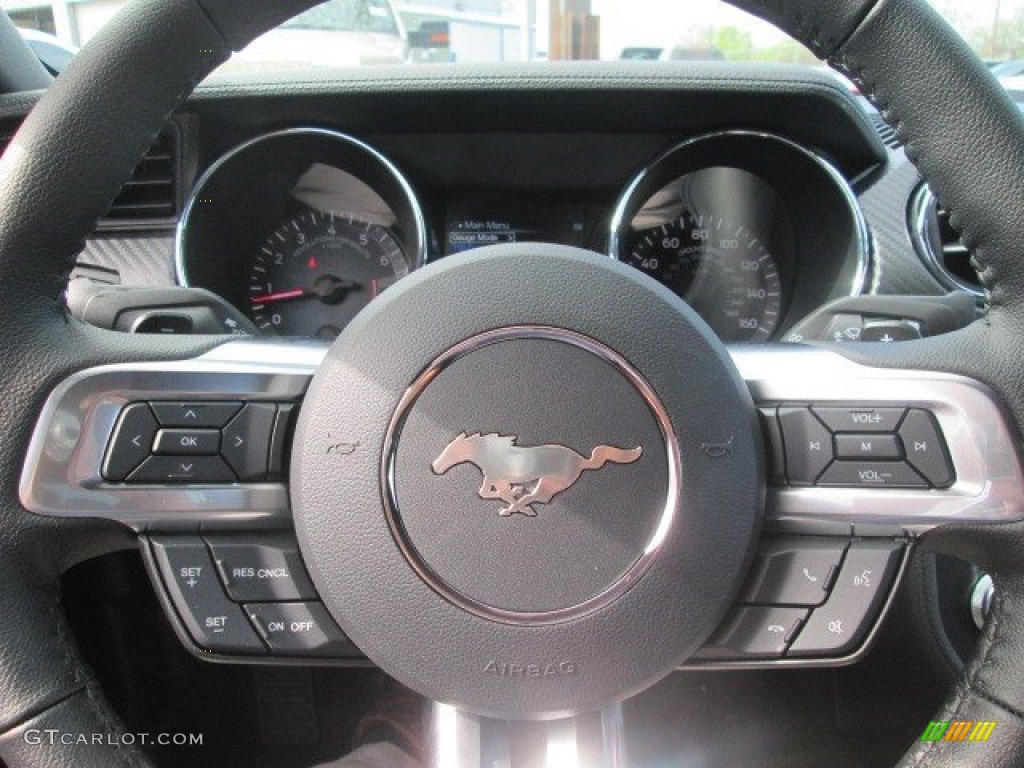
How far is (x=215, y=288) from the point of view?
227 cm

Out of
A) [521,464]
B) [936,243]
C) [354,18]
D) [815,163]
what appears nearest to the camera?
[521,464]

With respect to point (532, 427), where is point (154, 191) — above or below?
below

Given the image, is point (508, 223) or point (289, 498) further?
point (508, 223)

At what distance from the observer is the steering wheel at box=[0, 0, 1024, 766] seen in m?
0.91

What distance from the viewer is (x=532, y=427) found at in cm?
92

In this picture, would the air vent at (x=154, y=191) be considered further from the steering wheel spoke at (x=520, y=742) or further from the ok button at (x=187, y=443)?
the steering wheel spoke at (x=520, y=742)

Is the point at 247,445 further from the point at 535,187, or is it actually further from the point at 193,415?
the point at 535,187

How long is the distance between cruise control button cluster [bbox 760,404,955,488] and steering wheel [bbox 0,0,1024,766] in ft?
0.06

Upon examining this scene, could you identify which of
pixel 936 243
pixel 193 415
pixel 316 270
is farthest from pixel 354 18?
pixel 193 415

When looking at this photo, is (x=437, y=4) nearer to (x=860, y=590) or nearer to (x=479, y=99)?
(x=479, y=99)

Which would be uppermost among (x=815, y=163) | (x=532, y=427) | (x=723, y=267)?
(x=532, y=427)

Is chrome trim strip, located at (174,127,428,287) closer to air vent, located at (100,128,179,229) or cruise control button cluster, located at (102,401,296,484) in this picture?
air vent, located at (100,128,179,229)

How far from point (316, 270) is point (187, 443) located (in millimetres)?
1464

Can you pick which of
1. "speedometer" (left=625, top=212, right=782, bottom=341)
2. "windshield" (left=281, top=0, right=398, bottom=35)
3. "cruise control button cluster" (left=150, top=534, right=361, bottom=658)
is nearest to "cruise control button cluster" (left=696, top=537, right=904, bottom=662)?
"cruise control button cluster" (left=150, top=534, right=361, bottom=658)
